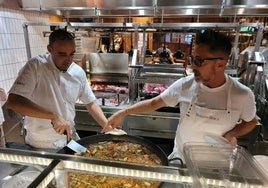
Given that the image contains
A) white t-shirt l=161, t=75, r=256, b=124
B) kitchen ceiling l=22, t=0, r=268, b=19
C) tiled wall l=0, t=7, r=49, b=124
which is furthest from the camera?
tiled wall l=0, t=7, r=49, b=124

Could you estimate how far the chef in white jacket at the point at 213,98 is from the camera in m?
1.48

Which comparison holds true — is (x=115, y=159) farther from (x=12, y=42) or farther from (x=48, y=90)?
(x=12, y=42)

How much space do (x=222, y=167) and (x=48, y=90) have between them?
4.92 feet

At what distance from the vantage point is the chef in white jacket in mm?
1483

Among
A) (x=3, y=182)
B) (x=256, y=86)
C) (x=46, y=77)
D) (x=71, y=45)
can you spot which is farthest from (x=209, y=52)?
(x=256, y=86)

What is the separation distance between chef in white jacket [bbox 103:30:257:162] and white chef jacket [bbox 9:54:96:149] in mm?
1070

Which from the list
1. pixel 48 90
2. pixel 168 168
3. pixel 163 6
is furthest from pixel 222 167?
pixel 163 6

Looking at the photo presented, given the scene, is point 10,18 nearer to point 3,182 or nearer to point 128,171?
point 3,182

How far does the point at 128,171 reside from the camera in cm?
100

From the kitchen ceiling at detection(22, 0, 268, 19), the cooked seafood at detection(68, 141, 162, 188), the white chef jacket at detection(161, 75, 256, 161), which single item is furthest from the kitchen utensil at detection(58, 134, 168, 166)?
the kitchen ceiling at detection(22, 0, 268, 19)

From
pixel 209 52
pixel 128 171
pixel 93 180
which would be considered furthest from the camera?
pixel 209 52

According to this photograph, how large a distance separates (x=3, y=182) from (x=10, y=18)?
10.8ft

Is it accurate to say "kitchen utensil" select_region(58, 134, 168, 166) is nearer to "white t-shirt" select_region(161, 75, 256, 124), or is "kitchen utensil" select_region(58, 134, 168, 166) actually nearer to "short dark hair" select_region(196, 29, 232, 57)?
"white t-shirt" select_region(161, 75, 256, 124)

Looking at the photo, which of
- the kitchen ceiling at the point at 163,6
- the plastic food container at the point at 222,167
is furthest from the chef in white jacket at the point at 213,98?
the kitchen ceiling at the point at 163,6
